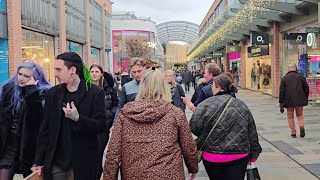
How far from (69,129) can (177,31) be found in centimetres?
10327

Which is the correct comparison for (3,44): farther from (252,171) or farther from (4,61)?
(252,171)

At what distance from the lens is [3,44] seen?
16.4 meters

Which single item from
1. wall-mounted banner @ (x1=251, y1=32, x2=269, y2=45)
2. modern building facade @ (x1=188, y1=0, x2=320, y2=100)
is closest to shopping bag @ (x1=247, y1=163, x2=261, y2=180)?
modern building facade @ (x1=188, y1=0, x2=320, y2=100)

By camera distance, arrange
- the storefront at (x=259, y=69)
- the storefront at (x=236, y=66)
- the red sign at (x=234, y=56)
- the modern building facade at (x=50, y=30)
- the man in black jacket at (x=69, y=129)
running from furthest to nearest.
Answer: the storefront at (x=236, y=66) → the red sign at (x=234, y=56) → the storefront at (x=259, y=69) → the modern building facade at (x=50, y=30) → the man in black jacket at (x=69, y=129)

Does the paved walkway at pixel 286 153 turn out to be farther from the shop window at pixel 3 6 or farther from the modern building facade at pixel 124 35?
the modern building facade at pixel 124 35

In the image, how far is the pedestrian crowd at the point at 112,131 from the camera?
2836 mm

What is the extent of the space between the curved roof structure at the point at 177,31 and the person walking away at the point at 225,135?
9358cm

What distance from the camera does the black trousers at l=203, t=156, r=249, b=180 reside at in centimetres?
387

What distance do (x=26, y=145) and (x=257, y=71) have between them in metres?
24.1

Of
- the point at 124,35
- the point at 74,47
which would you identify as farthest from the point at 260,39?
the point at 124,35

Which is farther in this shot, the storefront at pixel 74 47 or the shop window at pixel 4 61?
the storefront at pixel 74 47

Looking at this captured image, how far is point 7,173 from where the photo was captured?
12.5 feet

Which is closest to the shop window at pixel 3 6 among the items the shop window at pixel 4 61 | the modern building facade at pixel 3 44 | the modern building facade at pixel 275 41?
the modern building facade at pixel 3 44

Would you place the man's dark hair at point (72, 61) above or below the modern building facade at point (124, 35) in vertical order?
below
